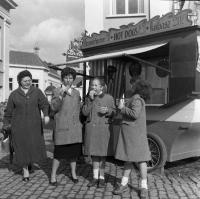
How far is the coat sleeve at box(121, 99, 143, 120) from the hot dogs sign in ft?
5.56

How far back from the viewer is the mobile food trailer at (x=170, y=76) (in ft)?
18.5

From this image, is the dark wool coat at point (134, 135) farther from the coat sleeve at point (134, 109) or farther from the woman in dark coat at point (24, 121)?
the woman in dark coat at point (24, 121)

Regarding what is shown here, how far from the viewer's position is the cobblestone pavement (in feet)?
16.2

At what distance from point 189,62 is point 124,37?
1.63 m

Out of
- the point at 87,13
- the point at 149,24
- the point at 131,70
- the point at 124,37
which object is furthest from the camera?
the point at 87,13

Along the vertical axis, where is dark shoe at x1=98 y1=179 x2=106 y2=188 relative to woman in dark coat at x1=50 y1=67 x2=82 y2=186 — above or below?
below

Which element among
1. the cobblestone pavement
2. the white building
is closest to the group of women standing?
the cobblestone pavement

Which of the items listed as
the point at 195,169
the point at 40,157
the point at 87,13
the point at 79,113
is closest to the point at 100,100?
the point at 79,113

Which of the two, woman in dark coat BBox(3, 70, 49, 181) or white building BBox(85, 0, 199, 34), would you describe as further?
white building BBox(85, 0, 199, 34)

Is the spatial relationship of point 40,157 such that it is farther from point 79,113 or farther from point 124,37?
point 124,37

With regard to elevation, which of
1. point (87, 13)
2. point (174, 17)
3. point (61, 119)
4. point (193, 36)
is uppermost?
point (87, 13)

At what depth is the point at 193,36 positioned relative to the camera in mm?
5617

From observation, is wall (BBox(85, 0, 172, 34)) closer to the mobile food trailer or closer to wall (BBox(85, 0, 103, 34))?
wall (BBox(85, 0, 103, 34))

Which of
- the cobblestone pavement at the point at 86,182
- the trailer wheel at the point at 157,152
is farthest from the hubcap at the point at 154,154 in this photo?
the cobblestone pavement at the point at 86,182
